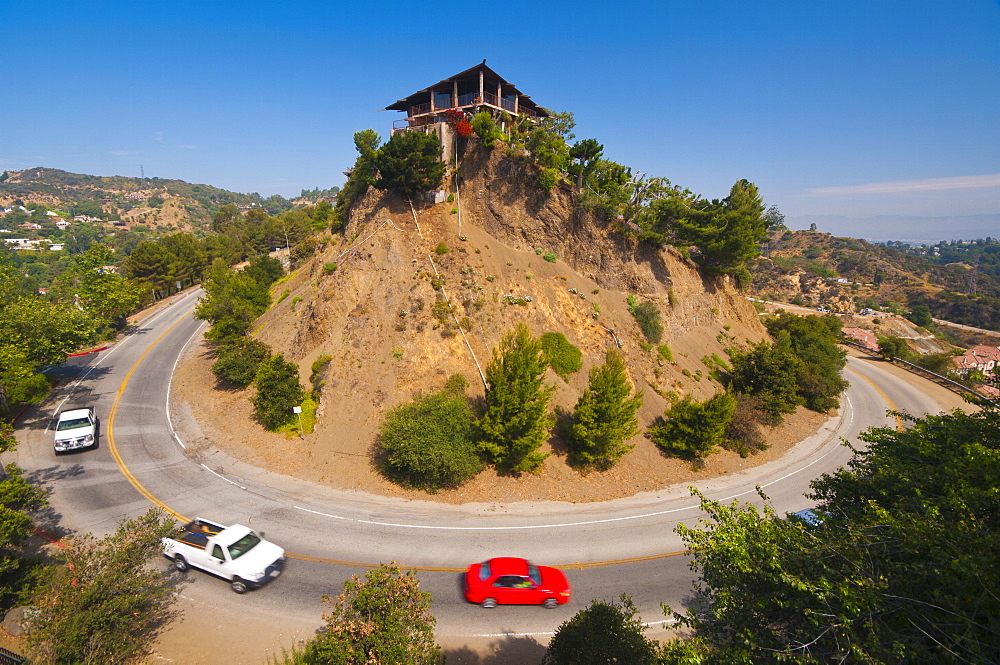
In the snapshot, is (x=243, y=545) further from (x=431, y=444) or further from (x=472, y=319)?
(x=472, y=319)

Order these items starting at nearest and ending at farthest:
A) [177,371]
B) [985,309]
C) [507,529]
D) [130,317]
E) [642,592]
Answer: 1. [642,592]
2. [507,529]
3. [177,371]
4. [130,317]
5. [985,309]

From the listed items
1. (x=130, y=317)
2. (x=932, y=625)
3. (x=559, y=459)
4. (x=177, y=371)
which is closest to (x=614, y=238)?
(x=559, y=459)

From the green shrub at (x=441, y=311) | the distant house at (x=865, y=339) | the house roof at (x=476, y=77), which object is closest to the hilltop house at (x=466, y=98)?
the house roof at (x=476, y=77)

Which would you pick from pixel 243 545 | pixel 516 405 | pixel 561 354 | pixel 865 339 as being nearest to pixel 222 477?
pixel 243 545

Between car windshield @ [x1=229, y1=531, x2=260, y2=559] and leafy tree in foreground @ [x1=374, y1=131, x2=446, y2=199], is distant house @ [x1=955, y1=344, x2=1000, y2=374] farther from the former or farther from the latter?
car windshield @ [x1=229, y1=531, x2=260, y2=559]

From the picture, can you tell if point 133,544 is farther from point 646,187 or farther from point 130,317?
point 130,317

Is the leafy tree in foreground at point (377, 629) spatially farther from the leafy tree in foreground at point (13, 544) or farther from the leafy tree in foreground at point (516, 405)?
the leafy tree in foreground at point (516, 405)
